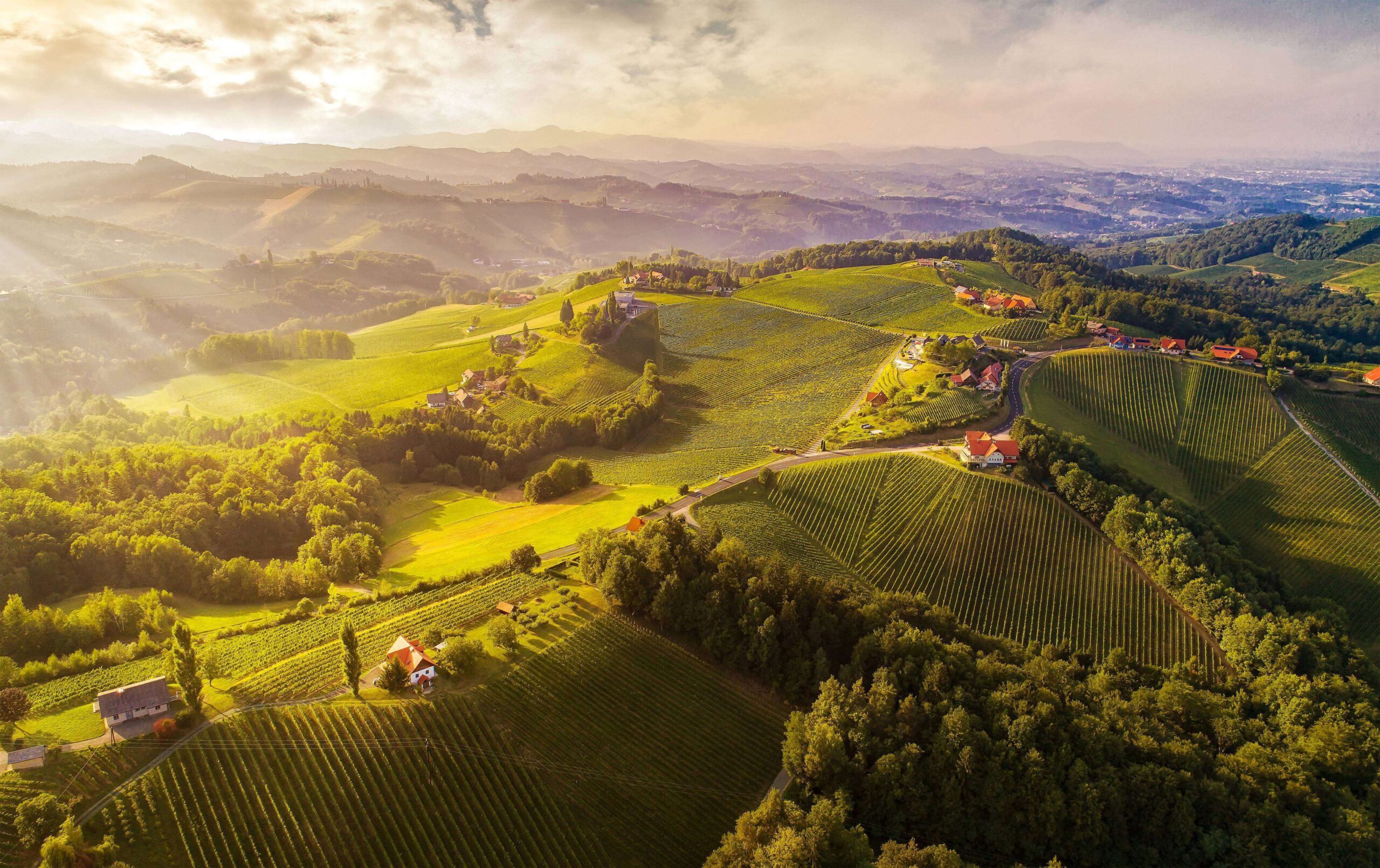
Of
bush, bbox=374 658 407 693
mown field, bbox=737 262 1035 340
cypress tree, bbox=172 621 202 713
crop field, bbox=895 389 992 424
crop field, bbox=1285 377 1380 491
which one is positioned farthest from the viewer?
mown field, bbox=737 262 1035 340

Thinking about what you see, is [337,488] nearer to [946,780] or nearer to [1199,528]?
[946,780]

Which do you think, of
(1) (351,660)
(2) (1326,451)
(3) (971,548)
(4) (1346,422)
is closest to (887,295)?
(4) (1346,422)

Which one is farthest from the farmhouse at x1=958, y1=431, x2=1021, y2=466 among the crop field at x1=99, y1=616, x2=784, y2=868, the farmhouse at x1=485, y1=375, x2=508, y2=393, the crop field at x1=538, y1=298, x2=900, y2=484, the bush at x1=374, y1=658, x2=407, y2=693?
the farmhouse at x1=485, y1=375, x2=508, y2=393

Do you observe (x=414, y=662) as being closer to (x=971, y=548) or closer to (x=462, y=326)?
(x=971, y=548)

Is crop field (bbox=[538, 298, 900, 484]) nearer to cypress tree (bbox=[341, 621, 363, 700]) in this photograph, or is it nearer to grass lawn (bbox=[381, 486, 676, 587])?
grass lawn (bbox=[381, 486, 676, 587])

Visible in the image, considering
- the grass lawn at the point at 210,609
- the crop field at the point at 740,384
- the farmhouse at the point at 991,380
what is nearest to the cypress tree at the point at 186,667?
the grass lawn at the point at 210,609

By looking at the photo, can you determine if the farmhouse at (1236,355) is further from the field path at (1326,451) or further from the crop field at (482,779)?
the crop field at (482,779)
